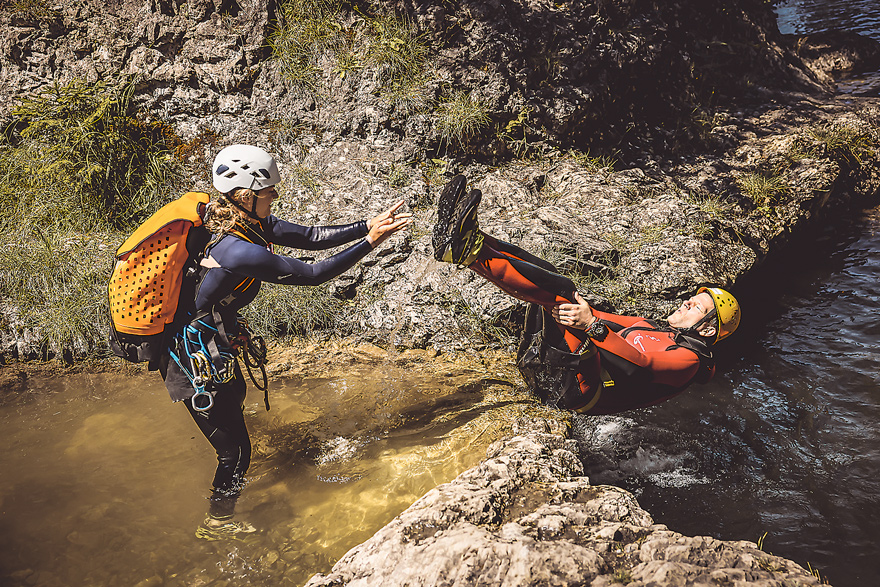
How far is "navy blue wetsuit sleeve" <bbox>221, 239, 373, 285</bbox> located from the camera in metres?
2.59

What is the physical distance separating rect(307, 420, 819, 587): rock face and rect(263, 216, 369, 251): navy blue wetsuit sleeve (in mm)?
1556

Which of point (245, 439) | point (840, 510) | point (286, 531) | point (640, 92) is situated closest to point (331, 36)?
point (640, 92)

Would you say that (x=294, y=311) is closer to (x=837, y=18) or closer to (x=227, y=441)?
(x=227, y=441)

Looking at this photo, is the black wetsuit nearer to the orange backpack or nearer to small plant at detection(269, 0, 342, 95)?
the orange backpack

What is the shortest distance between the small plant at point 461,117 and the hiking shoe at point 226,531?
4.14 metres

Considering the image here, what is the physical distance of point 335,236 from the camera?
3195 mm

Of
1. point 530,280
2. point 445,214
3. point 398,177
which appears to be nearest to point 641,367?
point 530,280

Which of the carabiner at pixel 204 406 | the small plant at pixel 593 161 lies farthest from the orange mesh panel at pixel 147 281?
the small plant at pixel 593 161

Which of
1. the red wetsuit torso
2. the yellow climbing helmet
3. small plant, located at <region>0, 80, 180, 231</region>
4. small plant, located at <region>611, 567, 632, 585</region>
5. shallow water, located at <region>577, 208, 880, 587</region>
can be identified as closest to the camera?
small plant, located at <region>611, 567, 632, 585</region>

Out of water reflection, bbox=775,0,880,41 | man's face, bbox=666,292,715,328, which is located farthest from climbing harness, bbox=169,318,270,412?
water reflection, bbox=775,0,880,41

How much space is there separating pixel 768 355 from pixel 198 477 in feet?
15.0

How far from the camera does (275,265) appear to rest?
8.58 ft

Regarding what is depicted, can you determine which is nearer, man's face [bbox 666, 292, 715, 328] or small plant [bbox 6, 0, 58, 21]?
man's face [bbox 666, 292, 715, 328]

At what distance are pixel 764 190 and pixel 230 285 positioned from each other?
17.2ft
